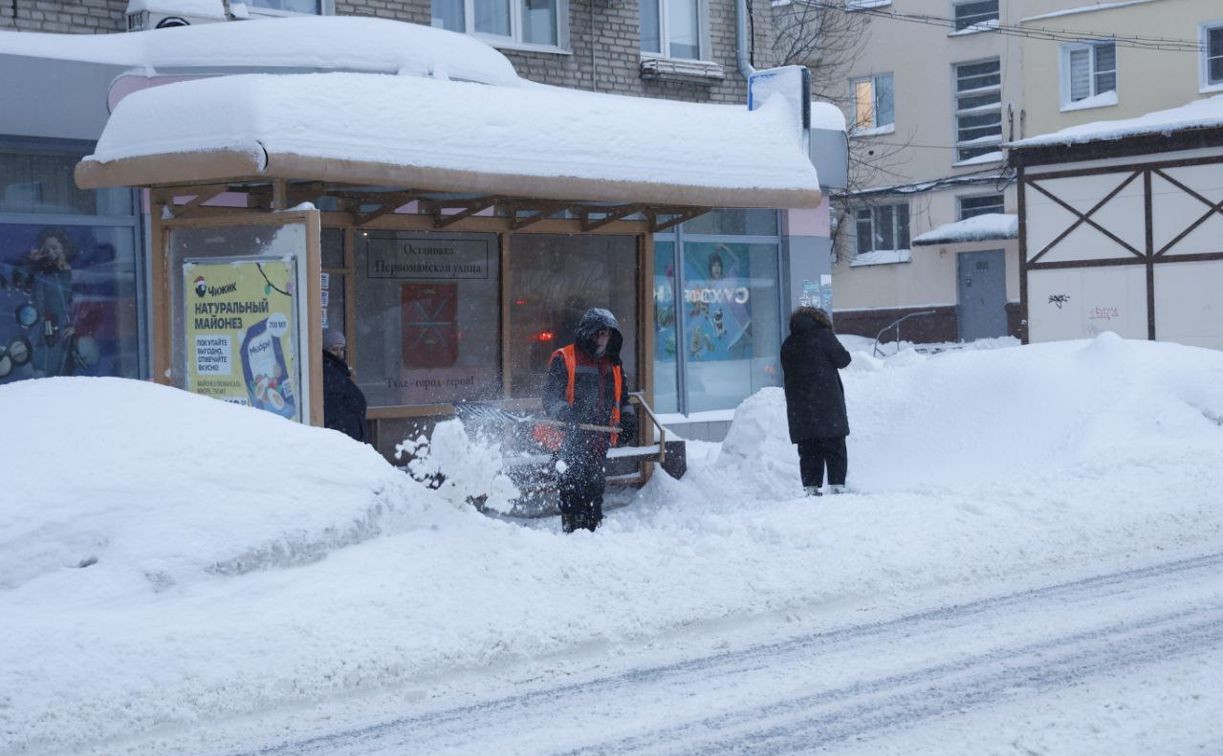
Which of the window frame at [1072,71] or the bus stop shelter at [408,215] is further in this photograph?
the window frame at [1072,71]

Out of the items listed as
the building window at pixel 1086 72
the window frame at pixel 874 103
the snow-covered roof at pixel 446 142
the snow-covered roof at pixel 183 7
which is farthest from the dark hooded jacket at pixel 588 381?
the window frame at pixel 874 103

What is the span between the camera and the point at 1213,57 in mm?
28125

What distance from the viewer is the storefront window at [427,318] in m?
11.7

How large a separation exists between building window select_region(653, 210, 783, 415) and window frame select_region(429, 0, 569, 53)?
2.25 m

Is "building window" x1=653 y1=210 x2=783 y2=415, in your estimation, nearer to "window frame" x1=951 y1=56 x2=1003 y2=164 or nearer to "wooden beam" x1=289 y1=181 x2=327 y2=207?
"wooden beam" x1=289 y1=181 x2=327 y2=207

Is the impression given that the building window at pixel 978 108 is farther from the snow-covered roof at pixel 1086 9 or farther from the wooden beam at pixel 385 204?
the wooden beam at pixel 385 204

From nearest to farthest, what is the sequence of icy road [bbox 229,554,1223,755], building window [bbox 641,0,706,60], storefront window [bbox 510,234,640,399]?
1. icy road [bbox 229,554,1223,755]
2. storefront window [bbox 510,234,640,399]
3. building window [bbox 641,0,706,60]

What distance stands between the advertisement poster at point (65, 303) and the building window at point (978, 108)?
1106 inches

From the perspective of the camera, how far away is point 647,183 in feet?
34.6

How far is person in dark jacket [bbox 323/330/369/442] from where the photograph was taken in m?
9.70

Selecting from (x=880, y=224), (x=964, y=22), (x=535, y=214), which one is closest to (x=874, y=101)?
(x=964, y=22)

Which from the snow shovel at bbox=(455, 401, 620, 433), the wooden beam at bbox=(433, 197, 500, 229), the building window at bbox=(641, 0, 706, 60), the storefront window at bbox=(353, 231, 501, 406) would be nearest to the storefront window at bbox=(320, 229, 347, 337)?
the storefront window at bbox=(353, 231, 501, 406)

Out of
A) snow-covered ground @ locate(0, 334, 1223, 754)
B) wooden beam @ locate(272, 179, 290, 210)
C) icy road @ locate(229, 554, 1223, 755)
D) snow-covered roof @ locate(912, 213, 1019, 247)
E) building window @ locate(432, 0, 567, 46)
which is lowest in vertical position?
→ icy road @ locate(229, 554, 1223, 755)

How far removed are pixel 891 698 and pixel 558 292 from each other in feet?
24.1
